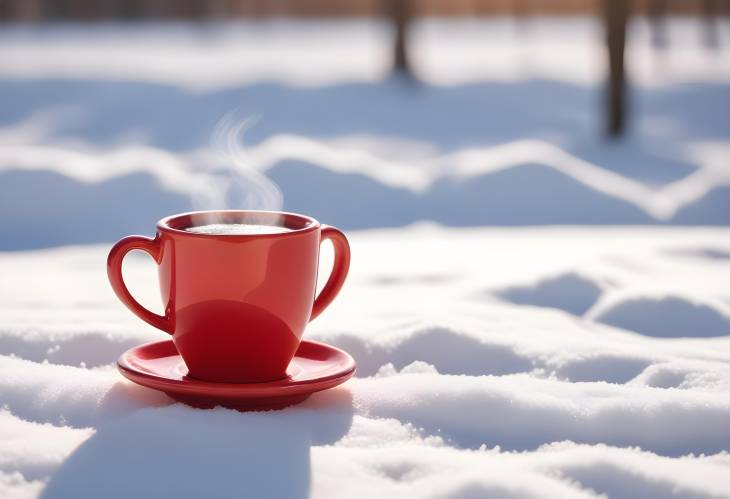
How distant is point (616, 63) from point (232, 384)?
6.21 meters

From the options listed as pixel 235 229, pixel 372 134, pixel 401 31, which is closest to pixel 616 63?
pixel 372 134

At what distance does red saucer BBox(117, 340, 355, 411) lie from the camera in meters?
1.67

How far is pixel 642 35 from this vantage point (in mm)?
20797

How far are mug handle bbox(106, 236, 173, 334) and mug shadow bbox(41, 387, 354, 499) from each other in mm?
151

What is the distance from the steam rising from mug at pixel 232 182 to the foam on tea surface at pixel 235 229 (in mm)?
209

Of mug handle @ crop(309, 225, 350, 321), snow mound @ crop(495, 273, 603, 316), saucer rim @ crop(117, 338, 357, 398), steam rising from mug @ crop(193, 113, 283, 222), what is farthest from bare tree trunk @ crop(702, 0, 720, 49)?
saucer rim @ crop(117, 338, 357, 398)

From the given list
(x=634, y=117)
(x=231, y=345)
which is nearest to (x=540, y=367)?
(x=231, y=345)

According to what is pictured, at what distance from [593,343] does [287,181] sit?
10.3 ft

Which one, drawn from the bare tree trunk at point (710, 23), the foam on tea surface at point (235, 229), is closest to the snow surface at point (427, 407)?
the foam on tea surface at point (235, 229)

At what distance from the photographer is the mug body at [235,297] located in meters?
1.71

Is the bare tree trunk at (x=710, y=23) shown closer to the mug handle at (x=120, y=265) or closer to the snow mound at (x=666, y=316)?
the snow mound at (x=666, y=316)

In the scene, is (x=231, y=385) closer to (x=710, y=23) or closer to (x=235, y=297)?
(x=235, y=297)

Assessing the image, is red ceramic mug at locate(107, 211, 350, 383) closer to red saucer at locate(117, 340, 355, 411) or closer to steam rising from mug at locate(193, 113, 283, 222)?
red saucer at locate(117, 340, 355, 411)

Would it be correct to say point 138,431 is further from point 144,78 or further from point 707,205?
point 144,78
